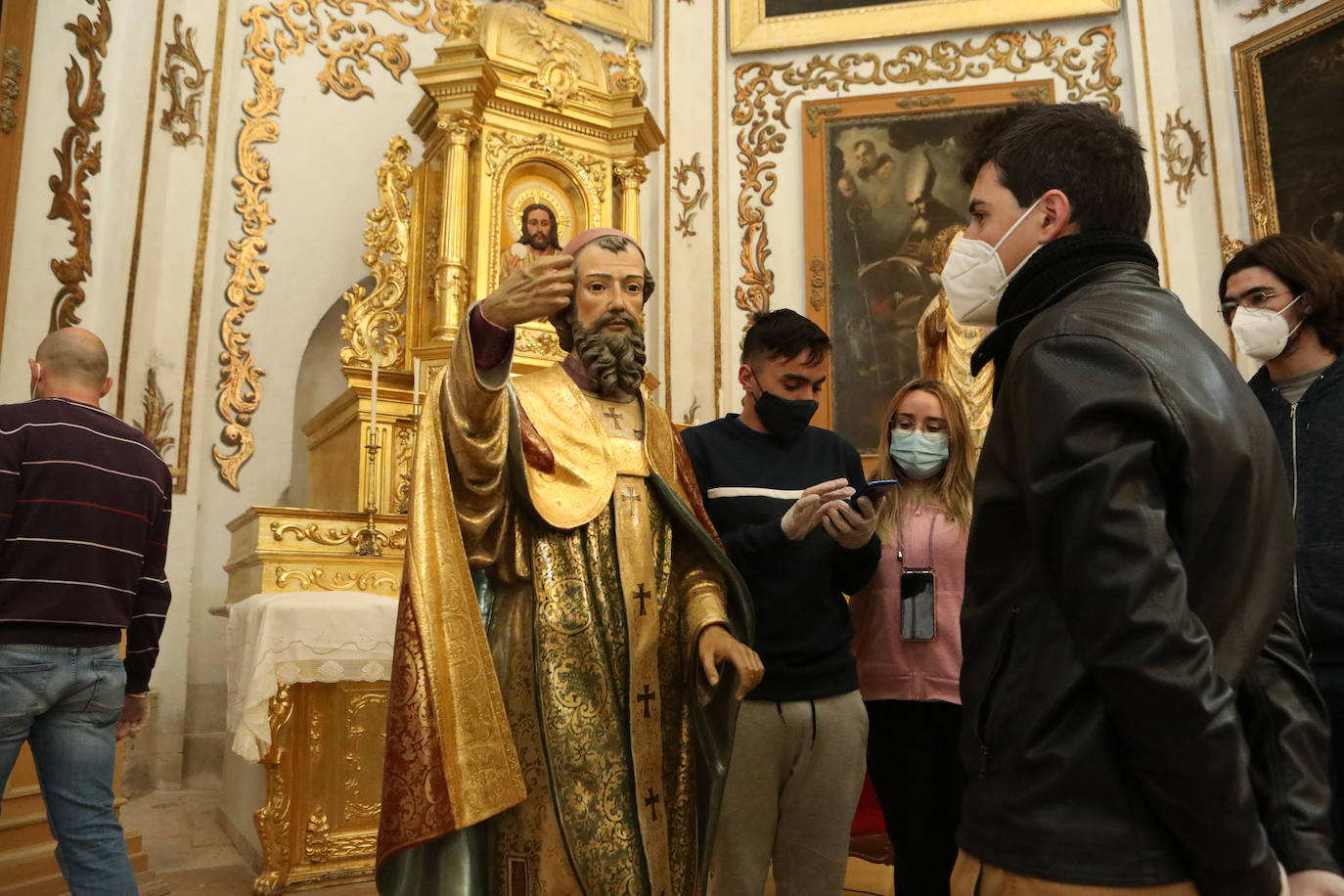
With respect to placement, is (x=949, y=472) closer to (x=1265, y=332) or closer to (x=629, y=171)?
(x=1265, y=332)

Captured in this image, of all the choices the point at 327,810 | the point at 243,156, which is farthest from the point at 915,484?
the point at 243,156

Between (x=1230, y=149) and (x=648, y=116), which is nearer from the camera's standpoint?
(x=648, y=116)

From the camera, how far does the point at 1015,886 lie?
1205mm

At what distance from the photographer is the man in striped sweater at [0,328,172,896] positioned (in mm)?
2859

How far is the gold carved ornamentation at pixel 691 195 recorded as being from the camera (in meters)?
7.42

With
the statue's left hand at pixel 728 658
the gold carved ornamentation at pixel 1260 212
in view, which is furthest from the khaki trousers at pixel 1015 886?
the gold carved ornamentation at pixel 1260 212

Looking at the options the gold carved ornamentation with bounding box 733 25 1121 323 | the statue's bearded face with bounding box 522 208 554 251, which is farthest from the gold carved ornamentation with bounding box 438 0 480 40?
the gold carved ornamentation with bounding box 733 25 1121 323

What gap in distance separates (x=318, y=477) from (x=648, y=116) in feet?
9.03

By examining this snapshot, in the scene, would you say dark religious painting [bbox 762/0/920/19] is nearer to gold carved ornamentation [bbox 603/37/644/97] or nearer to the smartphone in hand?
gold carved ornamentation [bbox 603/37/644/97]

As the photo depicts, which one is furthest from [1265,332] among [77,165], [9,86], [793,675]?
[77,165]

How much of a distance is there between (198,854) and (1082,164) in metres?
4.31

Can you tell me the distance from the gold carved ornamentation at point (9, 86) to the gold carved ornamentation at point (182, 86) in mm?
1456

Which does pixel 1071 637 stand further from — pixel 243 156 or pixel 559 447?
pixel 243 156

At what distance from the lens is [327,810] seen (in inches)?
151
